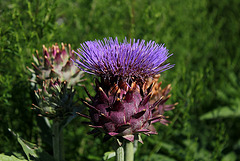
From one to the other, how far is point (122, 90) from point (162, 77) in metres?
0.64

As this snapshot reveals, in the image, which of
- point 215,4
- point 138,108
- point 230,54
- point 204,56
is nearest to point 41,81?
point 138,108

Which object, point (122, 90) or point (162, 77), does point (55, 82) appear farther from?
point (162, 77)

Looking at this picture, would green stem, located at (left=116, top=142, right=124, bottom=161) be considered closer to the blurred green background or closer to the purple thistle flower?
the purple thistle flower

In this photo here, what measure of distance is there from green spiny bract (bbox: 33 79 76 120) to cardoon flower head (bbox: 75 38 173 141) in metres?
0.16

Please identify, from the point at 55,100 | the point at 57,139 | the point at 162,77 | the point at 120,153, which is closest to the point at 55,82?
the point at 55,100

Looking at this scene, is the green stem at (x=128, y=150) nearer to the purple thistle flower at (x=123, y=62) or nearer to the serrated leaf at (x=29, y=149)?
the purple thistle flower at (x=123, y=62)

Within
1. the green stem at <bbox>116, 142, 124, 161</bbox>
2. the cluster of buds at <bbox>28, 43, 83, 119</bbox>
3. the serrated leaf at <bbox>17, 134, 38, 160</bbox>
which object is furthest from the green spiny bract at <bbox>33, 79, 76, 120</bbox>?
the green stem at <bbox>116, 142, 124, 161</bbox>

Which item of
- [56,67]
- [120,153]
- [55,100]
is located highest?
[56,67]

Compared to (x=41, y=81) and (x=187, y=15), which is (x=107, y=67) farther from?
(x=187, y=15)

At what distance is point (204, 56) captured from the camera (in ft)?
7.77

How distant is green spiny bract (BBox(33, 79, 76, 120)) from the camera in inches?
41.1

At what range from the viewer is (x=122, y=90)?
0.94 m

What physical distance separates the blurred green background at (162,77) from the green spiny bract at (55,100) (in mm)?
220

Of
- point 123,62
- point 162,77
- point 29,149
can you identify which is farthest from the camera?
point 162,77
